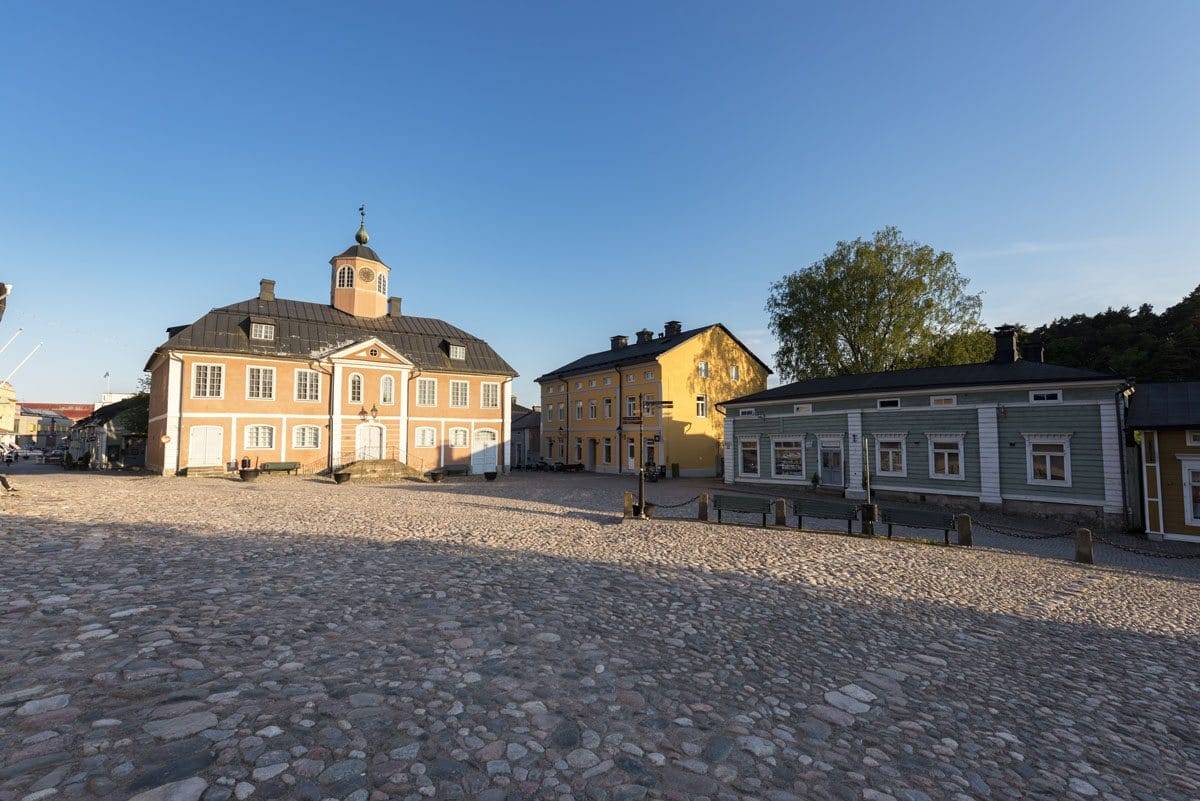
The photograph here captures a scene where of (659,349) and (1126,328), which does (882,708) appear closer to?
(659,349)

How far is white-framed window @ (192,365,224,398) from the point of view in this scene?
28.1m

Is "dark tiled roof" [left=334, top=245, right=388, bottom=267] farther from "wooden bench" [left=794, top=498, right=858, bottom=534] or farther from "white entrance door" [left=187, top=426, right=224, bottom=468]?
"wooden bench" [left=794, top=498, right=858, bottom=534]

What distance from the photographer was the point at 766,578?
9523 millimetres

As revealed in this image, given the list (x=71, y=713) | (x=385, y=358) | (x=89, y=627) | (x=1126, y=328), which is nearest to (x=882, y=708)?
(x=71, y=713)

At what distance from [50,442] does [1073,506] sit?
129322 millimetres

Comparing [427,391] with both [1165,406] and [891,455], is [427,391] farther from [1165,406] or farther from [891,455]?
[1165,406]

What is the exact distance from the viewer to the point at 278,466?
28594mm

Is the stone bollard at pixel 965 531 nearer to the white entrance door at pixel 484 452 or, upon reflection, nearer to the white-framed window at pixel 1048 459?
the white-framed window at pixel 1048 459

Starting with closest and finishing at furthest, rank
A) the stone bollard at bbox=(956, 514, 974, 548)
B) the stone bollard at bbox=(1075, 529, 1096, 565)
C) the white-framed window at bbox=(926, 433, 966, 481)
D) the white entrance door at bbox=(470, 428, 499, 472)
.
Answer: the stone bollard at bbox=(1075, 529, 1096, 565)
the stone bollard at bbox=(956, 514, 974, 548)
the white-framed window at bbox=(926, 433, 966, 481)
the white entrance door at bbox=(470, 428, 499, 472)

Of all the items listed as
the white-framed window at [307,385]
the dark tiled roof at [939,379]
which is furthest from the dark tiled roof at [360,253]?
the dark tiled roof at [939,379]

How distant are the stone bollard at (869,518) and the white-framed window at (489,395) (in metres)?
25.8

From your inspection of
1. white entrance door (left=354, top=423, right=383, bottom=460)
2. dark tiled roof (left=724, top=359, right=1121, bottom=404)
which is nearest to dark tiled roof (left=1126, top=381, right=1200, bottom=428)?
dark tiled roof (left=724, top=359, right=1121, bottom=404)

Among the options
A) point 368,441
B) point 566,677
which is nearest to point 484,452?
point 368,441

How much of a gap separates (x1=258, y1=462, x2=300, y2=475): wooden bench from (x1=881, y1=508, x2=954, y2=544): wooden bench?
27780 mm
